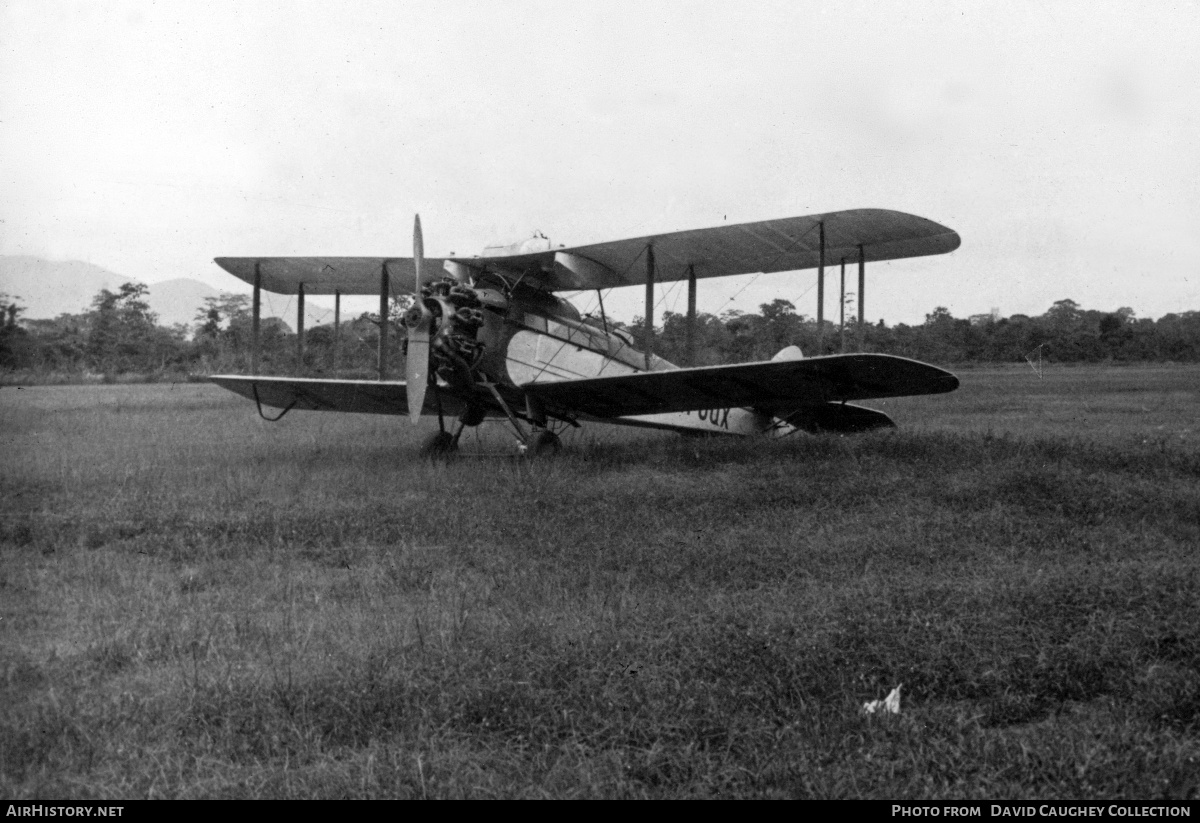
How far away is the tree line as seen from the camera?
15.1 m

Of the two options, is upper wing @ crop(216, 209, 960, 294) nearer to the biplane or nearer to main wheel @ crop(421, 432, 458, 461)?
the biplane

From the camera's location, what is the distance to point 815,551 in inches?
234

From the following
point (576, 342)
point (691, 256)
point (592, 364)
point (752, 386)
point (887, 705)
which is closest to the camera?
point (887, 705)

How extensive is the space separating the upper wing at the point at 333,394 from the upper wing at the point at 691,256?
1.60 m

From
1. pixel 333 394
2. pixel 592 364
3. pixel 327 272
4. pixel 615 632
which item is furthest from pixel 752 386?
pixel 615 632

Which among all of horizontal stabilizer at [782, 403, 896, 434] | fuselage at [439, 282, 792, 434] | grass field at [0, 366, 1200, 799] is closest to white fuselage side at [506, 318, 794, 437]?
fuselage at [439, 282, 792, 434]

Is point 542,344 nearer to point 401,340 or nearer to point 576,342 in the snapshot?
point 576,342

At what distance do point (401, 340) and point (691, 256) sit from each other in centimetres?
371

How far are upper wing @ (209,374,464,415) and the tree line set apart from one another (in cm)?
55

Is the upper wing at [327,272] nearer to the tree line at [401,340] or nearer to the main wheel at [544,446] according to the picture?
the tree line at [401,340]

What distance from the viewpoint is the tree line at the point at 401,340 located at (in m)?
15.1

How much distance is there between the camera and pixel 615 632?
4.27 metres

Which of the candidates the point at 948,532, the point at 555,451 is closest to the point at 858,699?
the point at 948,532

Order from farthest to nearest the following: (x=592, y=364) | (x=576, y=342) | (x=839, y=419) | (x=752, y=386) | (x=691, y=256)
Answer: (x=839, y=419) < (x=592, y=364) < (x=576, y=342) < (x=691, y=256) < (x=752, y=386)
